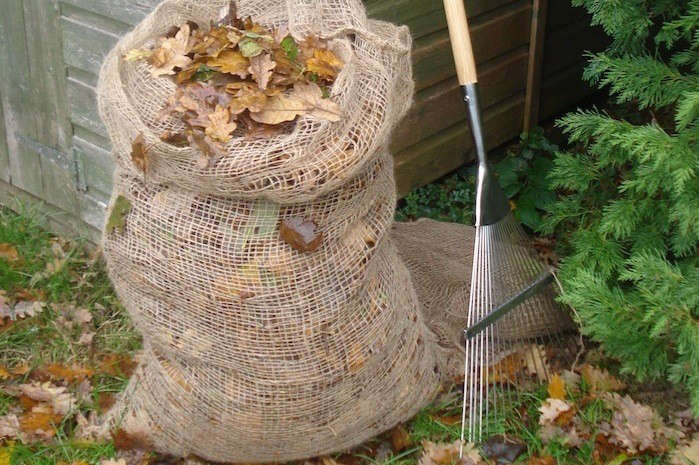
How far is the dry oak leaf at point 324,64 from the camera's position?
2270mm

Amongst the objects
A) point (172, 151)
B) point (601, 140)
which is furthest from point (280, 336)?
point (601, 140)

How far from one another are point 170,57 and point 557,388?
5.32 ft

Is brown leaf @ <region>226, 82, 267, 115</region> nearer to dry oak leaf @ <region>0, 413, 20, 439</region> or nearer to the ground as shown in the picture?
the ground

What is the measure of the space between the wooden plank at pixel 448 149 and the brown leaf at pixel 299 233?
5.17ft

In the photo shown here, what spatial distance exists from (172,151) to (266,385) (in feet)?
2.41

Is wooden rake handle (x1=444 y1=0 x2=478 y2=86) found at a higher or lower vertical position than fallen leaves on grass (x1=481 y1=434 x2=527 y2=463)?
higher

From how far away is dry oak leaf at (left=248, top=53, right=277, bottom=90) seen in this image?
224cm

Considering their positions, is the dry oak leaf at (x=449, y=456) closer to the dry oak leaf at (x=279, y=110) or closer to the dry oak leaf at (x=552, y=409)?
the dry oak leaf at (x=552, y=409)

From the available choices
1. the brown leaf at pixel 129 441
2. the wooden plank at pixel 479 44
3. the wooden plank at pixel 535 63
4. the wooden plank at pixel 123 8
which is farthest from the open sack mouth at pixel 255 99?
the wooden plank at pixel 535 63

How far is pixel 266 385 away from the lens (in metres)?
2.47

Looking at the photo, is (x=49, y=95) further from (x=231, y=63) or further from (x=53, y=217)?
(x=231, y=63)

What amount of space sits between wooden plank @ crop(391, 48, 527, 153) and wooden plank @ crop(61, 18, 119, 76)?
3.98 ft

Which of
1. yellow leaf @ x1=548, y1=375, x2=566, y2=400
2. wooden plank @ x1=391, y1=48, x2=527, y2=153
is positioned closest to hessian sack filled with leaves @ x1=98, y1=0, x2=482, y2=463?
yellow leaf @ x1=548, y1=375, x2=566, y2=400

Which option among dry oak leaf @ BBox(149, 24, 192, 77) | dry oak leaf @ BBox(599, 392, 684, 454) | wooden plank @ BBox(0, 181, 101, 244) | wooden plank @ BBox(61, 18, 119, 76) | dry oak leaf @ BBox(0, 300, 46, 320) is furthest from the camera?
wooden plank @ BBox(0, 181, 101, 244)
